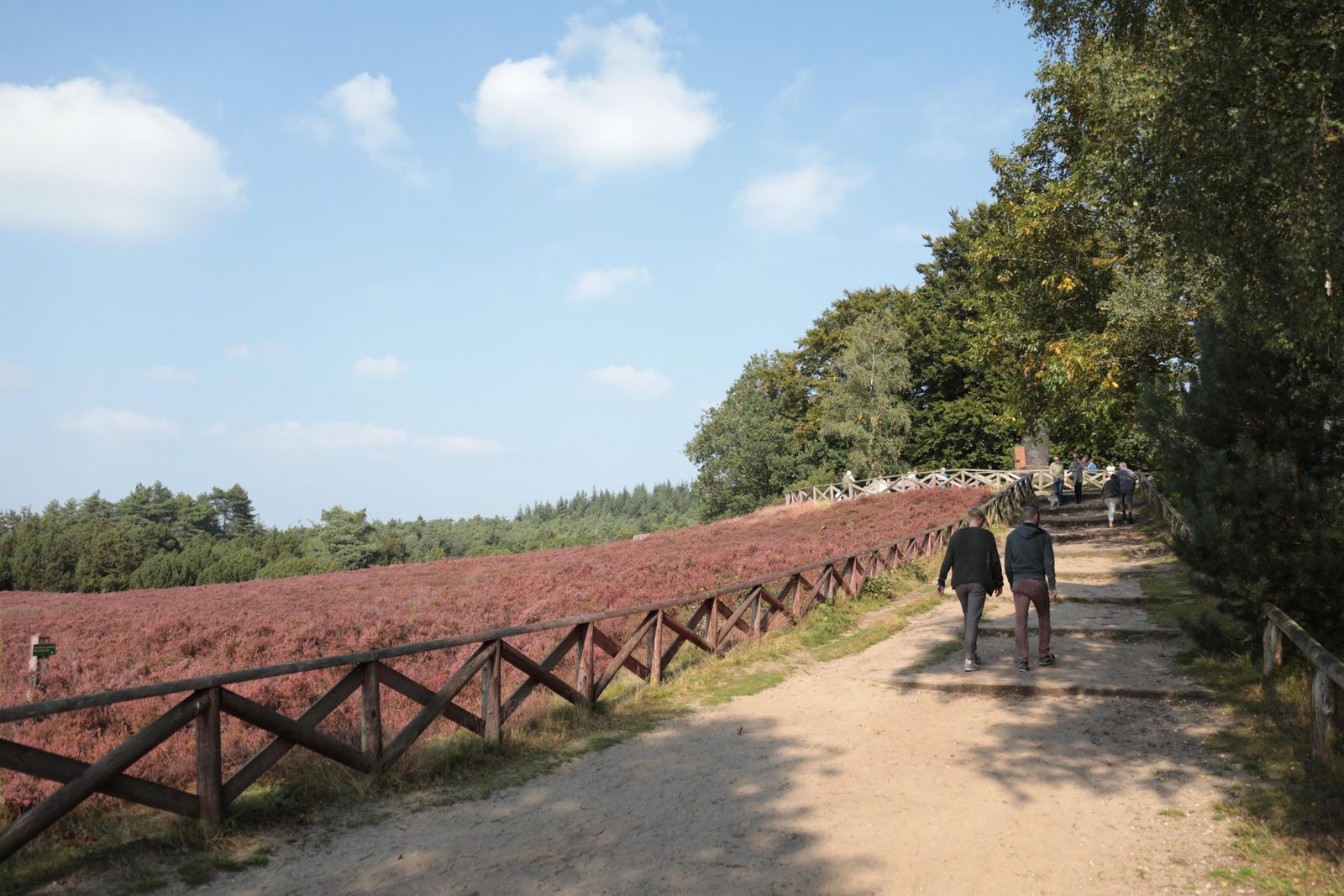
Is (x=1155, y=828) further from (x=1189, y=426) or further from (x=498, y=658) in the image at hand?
(x=1189, y=426)

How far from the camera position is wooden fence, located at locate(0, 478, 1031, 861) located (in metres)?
5.34

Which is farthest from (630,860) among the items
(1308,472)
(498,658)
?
(1308,472)

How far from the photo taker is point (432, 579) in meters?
24.6

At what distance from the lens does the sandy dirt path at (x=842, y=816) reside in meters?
5.35

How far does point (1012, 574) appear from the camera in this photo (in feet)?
34.8

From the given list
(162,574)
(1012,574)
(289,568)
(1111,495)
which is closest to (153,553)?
(162,574)

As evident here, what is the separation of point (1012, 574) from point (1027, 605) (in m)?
0.40

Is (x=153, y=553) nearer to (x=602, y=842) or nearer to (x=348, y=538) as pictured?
(x=348, y=538)

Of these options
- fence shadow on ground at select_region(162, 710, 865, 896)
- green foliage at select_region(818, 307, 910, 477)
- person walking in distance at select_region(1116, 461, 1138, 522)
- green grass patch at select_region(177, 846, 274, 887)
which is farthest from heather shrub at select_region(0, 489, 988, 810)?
green foliage at select_region(818, 307, 910, 477)

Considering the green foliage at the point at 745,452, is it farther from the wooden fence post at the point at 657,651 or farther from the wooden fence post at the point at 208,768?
the wooden fence post at the point at 208,768

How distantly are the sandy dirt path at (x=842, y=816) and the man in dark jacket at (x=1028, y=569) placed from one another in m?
1.29

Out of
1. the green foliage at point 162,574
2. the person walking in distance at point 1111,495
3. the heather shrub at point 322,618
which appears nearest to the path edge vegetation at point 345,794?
the heather shrub at point 322,618

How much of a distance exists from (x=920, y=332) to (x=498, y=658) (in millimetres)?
55474

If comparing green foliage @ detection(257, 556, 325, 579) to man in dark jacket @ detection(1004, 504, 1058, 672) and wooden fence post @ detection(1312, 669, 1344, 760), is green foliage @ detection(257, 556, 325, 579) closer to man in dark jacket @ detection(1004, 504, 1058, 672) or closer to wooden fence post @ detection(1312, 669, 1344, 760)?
man in dark jacket @ detection(1004, 504, 1058, 672)
